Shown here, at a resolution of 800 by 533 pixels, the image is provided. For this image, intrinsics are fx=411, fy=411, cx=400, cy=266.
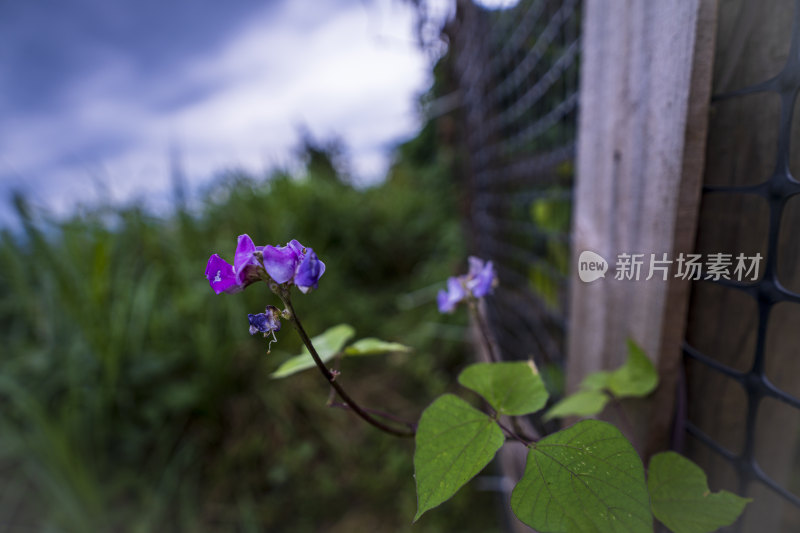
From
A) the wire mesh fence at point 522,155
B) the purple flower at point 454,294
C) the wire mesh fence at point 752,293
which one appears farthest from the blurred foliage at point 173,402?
the purple flower at point 454,294

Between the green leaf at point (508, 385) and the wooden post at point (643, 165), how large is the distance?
286mm

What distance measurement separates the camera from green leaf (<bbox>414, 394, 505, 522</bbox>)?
31 centimetres

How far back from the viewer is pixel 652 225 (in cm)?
56

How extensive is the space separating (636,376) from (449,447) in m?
0.36

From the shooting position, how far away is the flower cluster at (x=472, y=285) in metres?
0.52

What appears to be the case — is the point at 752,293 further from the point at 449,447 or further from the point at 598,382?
the point at 449,447

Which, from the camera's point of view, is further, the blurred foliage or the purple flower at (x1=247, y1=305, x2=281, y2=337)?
the blurred foliage

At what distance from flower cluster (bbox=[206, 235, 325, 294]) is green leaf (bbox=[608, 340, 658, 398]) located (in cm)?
43

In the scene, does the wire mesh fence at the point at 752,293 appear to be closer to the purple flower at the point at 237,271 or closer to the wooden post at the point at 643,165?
the wooden post at the point at 643,165

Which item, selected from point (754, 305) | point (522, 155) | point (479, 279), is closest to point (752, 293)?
point (754, 305)

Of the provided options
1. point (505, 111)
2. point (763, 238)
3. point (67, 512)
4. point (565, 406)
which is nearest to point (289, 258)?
point (565, 406)

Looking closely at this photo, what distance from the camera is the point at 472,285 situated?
0.55 metres

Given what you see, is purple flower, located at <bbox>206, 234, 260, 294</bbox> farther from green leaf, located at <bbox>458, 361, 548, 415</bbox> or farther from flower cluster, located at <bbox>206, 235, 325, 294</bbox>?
green leaf, located at <bbox>458, 361, 548, 415</bbox>

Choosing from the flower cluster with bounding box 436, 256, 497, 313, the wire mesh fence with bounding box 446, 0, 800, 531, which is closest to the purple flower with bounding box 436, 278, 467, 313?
the flower cluster with bounding box 436, 256, 497, 313
